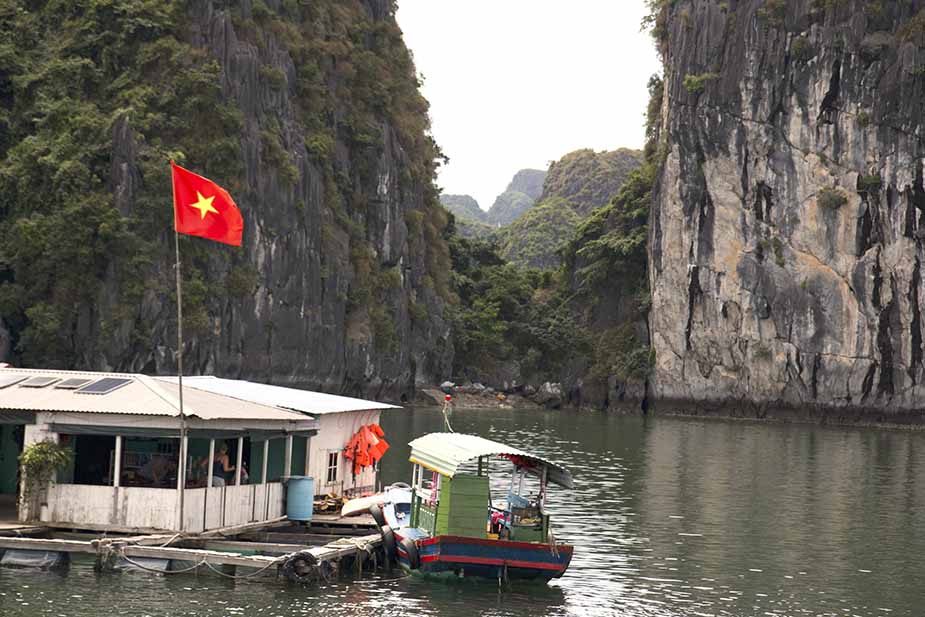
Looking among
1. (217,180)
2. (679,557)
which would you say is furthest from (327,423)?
(217,180)

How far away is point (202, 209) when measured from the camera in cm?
2448

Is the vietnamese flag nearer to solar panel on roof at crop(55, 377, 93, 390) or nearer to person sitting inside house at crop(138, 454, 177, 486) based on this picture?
solar panel on roof at crop(55, 377, 93, 390)

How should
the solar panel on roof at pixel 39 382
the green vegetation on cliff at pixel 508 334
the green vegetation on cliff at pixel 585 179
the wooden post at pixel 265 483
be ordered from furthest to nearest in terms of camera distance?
the green vegetation on cliff at pixel 585 179 → the green vegetation on cliff at pixel 508 334 → the wooden post at pixel 265 483 → the solar panel on roof at pixel 39 382

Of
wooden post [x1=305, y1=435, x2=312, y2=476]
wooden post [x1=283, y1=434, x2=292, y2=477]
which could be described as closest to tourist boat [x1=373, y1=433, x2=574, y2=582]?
wooden post [x1=283, y1=434, x2=292, y2=477]

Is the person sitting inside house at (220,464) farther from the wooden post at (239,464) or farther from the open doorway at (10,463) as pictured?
the open doorway at (10,463)

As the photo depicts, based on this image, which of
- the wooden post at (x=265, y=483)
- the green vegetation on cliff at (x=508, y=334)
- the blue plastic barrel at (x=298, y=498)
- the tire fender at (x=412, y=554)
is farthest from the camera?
the green vegetation on cliff at (x=508, y=334)

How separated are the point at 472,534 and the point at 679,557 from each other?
7505 mm

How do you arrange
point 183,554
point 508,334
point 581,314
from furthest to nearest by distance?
point 581,314
point 508,334
point 183,554

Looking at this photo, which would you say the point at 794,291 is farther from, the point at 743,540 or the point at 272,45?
the point at 743,540

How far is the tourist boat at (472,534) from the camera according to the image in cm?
2417

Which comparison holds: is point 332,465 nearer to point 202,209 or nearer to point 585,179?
point 202,209

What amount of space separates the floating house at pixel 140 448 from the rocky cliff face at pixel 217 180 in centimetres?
4484

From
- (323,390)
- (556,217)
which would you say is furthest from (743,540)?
(556,217)

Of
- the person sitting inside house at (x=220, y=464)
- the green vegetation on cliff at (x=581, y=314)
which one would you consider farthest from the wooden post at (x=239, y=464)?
the green vegetation on cliff at (x=581, y=314)
